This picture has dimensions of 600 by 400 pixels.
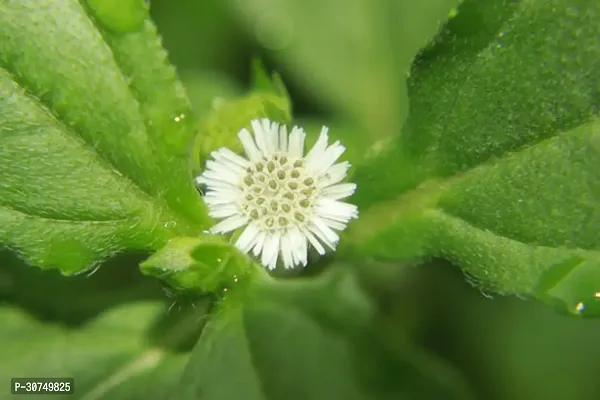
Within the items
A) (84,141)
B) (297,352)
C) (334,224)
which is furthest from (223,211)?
(297,352)

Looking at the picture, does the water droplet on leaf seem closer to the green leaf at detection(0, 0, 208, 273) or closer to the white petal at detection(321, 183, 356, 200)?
the green leaf at detection(0, 0, 208, 273)

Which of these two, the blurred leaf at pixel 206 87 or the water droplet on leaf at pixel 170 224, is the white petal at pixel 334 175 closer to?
the water droplet on leaf at pixel 170 224

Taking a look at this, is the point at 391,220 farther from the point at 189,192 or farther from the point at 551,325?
the point at 551,325

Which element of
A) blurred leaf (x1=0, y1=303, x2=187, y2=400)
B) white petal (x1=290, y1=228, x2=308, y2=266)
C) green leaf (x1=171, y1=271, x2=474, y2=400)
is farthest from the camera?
blurred leaf (x1=0, y1=303, x2=187, y2=400)

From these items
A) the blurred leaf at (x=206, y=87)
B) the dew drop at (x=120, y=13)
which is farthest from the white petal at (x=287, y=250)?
the blurred leaf at (x=206, y=87)

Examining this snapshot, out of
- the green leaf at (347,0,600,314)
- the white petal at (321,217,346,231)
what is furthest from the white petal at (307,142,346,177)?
the green leaf at (347,0,600,314)

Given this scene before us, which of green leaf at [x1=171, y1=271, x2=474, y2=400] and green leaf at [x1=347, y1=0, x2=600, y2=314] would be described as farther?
green leaf at [x1=171, y1=271, x2=474, y2=400]
